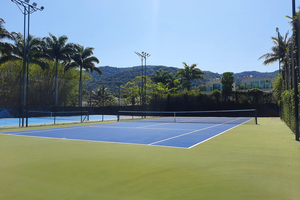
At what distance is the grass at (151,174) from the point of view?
3.81 metres

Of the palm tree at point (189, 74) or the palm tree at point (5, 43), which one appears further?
the palm tree at point (189, 74)

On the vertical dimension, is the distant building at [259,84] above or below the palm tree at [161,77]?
below

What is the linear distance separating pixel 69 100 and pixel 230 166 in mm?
30493

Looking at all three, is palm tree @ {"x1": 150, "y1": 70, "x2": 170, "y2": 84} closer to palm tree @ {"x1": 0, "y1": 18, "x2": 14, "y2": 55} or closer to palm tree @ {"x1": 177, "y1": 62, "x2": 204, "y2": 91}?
palm tree @ {"x1": 177, "y1": 62, "x2": 204, "y2": 91}

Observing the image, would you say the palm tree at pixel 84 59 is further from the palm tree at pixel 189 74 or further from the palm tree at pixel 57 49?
the palm tree at pixel 189 74

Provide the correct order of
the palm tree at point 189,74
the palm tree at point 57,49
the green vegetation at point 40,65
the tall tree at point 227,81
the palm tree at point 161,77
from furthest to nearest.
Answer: the palm tree at point 161,77 → the palm tree at point 189,74 → the tall tree at point 227,81 → the palm tree at point 57,49 → the green vegetation at point 40,65

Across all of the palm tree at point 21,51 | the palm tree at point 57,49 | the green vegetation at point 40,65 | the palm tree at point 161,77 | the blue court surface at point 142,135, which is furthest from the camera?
the palm tree at point 161,77

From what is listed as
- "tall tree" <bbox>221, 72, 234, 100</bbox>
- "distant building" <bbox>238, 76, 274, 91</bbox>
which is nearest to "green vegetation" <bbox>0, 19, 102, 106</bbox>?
"tall tree" <bbox>221, 72, 234, 100</bbox>

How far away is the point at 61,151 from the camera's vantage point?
297 inches

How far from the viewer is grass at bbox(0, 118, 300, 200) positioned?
381 centimetres

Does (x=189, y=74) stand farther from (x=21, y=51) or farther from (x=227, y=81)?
(x=21, y=51)

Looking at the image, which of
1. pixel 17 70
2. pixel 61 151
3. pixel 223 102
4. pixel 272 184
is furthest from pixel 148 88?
pixel 272 184

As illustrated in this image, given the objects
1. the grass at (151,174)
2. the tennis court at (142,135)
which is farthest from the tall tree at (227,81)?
the grass at (151,174)

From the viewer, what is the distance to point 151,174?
4891 mm
